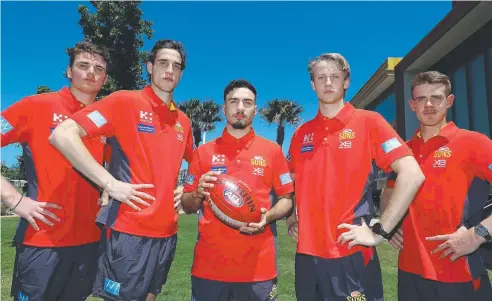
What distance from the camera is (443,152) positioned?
143 inches

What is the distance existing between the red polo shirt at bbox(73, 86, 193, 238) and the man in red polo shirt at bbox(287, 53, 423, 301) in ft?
3.86

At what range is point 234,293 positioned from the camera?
11.7 feet

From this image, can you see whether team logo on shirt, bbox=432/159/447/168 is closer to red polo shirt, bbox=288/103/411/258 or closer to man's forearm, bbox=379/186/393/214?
man's forearm, bbox=379/186/393/214

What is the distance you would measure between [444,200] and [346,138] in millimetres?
1094

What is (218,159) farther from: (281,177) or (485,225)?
(485,225)

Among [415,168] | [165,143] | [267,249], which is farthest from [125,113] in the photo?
[415,168]

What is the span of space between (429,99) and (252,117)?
5.63 feet

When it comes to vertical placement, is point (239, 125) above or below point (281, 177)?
above

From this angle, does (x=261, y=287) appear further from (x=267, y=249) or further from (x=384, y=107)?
(x=384, y=107)

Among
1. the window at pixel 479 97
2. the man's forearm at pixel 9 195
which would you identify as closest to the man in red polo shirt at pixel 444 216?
the man's forearm at pixel 9 195

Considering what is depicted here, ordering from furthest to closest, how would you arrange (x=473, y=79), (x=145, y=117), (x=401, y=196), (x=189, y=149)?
(x=473, y=79), (x=189, y=149), (x=145, y=117), (x=401, y=196)

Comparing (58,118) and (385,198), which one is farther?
(385,198)

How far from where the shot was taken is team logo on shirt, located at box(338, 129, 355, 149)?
11.0ft

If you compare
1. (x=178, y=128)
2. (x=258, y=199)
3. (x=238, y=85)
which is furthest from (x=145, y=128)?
(x=258, y=199)
